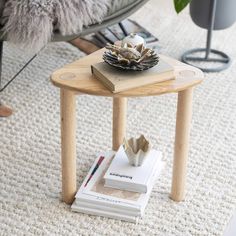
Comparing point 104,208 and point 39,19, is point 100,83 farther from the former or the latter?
point 39,19

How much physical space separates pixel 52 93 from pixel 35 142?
0.33 metres

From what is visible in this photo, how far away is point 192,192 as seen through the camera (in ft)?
5.56

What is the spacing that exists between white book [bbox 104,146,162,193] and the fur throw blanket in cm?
47

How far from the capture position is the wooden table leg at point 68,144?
1499 millimetres

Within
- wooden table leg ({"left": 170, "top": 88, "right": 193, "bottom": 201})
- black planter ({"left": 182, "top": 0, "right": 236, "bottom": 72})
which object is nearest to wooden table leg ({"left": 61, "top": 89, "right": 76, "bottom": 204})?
wooden table leg ({"left": 170, "top": 88, "right": 193, "bottom": 201})

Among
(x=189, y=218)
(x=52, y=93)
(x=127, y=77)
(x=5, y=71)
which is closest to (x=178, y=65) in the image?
(x=127, y=77)

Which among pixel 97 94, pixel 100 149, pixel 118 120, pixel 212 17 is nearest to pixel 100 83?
pixel 97 94

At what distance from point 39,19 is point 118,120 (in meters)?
0.41

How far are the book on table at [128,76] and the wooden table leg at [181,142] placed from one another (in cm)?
8

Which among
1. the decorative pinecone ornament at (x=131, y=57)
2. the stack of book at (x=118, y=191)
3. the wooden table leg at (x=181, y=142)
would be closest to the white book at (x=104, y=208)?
the stack of book at (x=118, y=191)

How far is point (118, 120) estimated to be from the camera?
5.72 ft

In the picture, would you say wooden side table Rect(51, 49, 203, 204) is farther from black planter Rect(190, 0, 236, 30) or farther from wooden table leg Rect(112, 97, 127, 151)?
black planter Rect(190, 0, 236, 30)

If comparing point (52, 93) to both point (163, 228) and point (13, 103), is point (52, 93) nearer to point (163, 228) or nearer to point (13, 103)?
point (13, 103)

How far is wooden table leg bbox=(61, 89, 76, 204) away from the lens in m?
1.50
